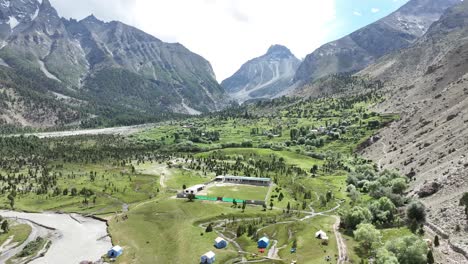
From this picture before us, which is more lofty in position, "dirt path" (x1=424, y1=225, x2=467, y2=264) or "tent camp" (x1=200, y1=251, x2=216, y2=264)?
"dirt path" (x1=424, y1=225, x2=467, y2=264)

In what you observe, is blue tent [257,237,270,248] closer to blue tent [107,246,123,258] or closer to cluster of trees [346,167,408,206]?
blue tent [107,246,123,258]

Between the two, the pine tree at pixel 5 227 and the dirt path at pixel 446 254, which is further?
the pine tree at pixel 5 227

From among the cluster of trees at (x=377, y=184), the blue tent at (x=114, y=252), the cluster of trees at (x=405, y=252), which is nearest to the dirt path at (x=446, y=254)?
the cluster of trees at (x=405, y=252)

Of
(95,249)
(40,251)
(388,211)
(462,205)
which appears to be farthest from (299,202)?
(40,251)

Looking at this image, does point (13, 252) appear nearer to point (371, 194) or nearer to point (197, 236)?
point (197, 236)

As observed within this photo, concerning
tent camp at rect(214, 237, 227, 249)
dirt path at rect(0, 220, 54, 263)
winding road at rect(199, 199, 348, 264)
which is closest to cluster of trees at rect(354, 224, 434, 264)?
winding road at rect(199, 199, 348, 264)

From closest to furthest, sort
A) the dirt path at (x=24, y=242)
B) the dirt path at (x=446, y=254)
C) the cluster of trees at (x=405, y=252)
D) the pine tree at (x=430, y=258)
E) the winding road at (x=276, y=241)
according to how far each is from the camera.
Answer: the cluster of trees at (x=405, y=252) → the dirt path at (x=446, y=254) → the pine tree at (x=430, y=258) → the winding road at (x=276, y=241) → the dirt path at (x=24, y=242)

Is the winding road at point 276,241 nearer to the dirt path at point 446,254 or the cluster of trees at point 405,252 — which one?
the cluster of trees at point 405,252

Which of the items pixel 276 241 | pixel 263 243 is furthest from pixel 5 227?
pixel 276 241

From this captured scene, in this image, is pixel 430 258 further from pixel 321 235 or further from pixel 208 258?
pixel 208 258

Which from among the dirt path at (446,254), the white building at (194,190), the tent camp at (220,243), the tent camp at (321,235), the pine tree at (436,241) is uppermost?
the white building at (194,190)

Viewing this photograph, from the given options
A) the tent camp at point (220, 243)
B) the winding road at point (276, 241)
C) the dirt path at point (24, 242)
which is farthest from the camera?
the dirt path at point (24, 242)
